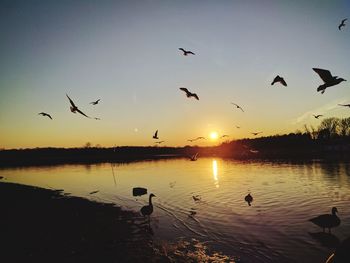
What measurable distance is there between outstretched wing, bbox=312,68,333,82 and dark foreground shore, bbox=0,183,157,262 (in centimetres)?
982

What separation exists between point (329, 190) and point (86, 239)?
25.5 m

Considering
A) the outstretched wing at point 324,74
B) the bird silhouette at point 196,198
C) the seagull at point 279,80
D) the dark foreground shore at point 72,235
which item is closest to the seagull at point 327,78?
the outstretched wing at point 324,74

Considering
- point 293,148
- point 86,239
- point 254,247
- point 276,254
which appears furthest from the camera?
point 293,148

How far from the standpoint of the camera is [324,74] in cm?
870

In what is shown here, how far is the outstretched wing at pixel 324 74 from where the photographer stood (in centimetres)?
860

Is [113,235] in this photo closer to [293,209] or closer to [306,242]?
[306,242]

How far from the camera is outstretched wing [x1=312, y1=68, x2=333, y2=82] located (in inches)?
339

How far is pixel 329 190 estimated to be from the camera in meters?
30.9

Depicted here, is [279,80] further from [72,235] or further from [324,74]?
[72,235]

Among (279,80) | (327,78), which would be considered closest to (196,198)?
(279,80)

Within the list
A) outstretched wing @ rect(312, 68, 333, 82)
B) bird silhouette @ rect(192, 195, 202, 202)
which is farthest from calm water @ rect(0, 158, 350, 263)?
outstretched wing @ rect(312, 68, 333, 82)

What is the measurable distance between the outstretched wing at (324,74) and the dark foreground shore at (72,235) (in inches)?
387

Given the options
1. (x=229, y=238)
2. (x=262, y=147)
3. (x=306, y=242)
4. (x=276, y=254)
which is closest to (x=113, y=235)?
(x=229, y=238)

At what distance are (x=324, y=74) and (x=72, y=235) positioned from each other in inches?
589
